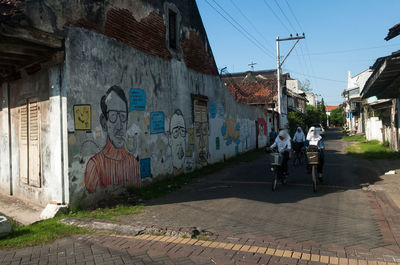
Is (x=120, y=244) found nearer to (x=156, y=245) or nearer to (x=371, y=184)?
(x=156, y=245)

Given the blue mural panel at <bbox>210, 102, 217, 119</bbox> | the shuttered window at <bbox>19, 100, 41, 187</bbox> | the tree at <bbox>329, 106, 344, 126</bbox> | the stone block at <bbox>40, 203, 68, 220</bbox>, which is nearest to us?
the stone block at <bbox>40, 203, 68, 220</bbox>

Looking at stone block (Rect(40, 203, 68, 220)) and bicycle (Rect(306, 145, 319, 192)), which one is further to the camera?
bicycle (Rect(306, 145, 319, 192))

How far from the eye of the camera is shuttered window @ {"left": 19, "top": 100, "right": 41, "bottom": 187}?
Result: 729cm

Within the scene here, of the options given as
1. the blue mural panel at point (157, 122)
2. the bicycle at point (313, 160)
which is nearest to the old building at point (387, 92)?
the bicycle at point (313, 160)

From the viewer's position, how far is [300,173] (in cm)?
1130

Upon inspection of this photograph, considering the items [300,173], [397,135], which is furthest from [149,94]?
[397,135]

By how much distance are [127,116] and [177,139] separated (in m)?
2.83

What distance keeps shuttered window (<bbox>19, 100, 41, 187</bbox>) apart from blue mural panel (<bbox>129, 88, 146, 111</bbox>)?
Result: 2.27 metres

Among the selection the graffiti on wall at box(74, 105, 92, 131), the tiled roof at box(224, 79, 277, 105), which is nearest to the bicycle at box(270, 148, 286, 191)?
the graffiti on wall at box(74, 105, 92, 131)

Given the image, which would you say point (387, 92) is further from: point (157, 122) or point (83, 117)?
point (83, 117)

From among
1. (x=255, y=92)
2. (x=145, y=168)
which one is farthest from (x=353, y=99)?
(x=145, y=168)

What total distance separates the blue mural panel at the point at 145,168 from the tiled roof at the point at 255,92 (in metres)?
24.0

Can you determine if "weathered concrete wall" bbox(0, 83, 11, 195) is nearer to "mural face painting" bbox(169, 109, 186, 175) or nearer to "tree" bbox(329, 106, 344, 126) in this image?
"mural face painting" bbox(169, 109, 186, 175)

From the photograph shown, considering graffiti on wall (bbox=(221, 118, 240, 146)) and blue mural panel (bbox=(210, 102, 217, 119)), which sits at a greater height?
blue mural panel (bbox=(210, 102, 217, 119))
